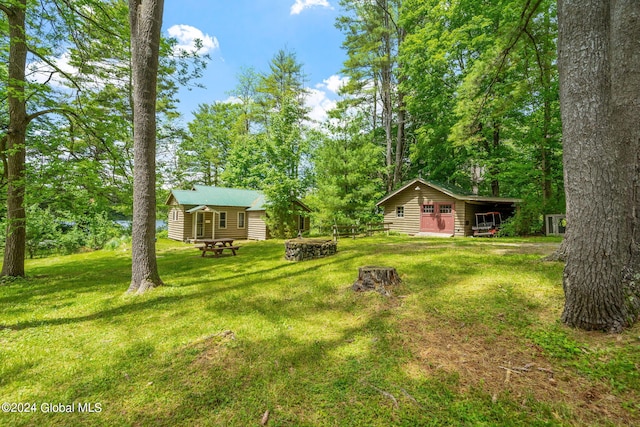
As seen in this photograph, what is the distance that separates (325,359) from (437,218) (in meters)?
16.6

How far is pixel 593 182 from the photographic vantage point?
11.0ft

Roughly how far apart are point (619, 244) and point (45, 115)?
45.8 feet

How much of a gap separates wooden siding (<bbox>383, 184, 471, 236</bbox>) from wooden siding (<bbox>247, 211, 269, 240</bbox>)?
30.4 ft

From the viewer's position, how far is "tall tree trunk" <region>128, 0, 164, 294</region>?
6.19 metres

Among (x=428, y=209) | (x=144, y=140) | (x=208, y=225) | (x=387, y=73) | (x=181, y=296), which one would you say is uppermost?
(x=387, y=73)

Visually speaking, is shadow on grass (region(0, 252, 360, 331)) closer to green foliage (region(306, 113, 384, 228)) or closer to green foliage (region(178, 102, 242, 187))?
green foliage (region(306, 113, 384, 228))

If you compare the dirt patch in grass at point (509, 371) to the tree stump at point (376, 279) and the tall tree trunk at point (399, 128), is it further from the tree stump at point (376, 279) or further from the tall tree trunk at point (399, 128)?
the tall tree trunk at point (399, 128)

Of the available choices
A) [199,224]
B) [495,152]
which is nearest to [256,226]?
[199,224]

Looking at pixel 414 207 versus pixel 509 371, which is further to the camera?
pixel 414 207

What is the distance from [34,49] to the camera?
8.02m

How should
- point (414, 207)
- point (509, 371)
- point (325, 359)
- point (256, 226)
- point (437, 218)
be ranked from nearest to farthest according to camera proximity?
point (509, 371)
point (325, 359)
point (437, 218)
point (414, 207)
point (256, 226)

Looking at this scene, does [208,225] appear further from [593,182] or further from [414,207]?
[593,182]

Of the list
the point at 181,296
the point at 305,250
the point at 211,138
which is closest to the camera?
the point at 181,296

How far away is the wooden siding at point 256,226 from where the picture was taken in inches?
790
